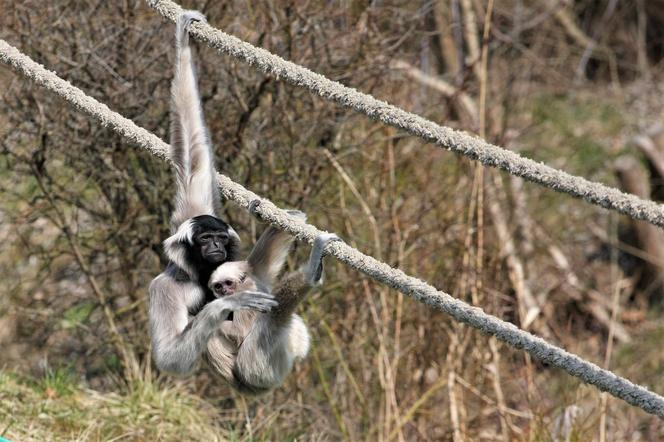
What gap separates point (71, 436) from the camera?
21.9 feet

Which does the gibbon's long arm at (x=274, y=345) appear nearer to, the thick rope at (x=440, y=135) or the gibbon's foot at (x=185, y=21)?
the thick rope at (x=440, y=135)

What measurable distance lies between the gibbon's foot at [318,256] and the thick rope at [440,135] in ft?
1.93

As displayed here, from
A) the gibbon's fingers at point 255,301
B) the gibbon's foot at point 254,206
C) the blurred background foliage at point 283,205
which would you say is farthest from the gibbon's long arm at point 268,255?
the blurred background foliage at point 283,205

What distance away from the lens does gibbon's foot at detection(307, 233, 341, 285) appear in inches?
190

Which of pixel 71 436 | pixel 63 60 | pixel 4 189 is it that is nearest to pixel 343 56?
pixel 63 60

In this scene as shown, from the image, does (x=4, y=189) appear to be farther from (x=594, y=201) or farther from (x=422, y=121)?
(x=594, y=201)

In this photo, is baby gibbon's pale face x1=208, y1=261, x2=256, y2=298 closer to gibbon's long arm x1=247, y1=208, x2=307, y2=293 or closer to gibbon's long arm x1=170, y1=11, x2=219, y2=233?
gibbon's long arm x1=247, y1=208, x2=307, y2=293

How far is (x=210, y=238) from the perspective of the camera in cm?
555

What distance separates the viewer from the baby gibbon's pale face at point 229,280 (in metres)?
5.57

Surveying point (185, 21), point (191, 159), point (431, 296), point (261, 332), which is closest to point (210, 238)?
point (261, 332)

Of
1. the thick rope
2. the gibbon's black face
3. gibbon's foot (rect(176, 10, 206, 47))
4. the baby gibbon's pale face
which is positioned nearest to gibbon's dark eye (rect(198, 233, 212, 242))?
the gibbon's black face

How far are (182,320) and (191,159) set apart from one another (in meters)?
0.97

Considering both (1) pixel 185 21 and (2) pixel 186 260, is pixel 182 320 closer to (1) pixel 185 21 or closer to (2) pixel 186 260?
(2) pixel 186 260

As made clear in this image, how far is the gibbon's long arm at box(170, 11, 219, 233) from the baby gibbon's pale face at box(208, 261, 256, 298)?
553 millimetres
